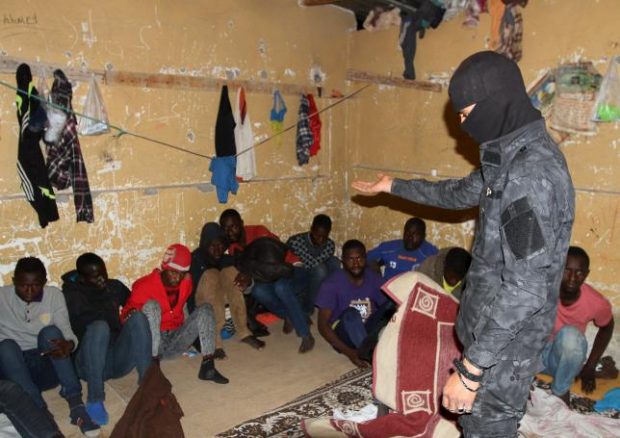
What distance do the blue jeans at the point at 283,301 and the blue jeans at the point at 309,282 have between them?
0.58ft

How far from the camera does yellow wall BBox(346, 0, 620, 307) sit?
12.1 ft

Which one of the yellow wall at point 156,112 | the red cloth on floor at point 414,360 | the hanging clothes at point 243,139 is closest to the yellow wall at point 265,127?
the yellow wall at point 156,112

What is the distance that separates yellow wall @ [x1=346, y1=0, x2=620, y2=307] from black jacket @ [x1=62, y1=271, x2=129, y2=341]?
302 centimetres

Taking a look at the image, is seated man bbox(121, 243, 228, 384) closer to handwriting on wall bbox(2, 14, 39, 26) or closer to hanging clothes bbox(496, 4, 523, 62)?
handwriting on wall bbox(2, 14, 39, 26)

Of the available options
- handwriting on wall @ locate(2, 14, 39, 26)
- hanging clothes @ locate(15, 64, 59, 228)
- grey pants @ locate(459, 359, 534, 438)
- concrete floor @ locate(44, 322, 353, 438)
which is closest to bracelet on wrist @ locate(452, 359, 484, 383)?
grey pants @ locate(459, 359, 534, 438)

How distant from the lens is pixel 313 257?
14.9 ft

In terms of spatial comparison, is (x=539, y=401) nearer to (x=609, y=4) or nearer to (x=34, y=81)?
(x=609, y=4)

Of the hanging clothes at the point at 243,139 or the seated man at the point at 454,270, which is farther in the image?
the hanging clothes at the point at 243,139

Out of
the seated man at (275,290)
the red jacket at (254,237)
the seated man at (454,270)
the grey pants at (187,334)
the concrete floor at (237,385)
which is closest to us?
the concrete floor at (237,385)

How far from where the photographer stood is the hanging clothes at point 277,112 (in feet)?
15.7

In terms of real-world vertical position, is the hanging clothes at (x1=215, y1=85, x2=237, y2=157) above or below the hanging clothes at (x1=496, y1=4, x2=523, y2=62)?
below

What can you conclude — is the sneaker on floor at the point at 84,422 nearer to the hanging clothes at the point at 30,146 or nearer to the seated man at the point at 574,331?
the hanging clothes at the point at 30,146

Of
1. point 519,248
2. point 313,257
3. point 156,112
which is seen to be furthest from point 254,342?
point 519,248

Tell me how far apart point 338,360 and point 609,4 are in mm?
3264
